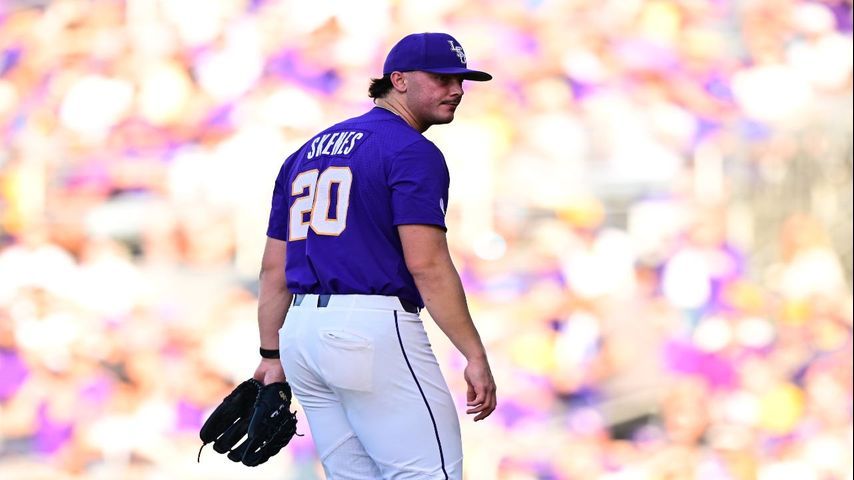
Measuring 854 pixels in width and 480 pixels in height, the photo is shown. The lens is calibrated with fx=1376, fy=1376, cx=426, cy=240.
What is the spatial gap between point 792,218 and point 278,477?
6.94 ft

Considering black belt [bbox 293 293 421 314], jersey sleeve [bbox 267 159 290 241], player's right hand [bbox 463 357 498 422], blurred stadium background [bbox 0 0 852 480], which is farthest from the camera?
blurred stadium background [bbox 0 0 852 480]

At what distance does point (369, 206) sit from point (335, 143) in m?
0.20

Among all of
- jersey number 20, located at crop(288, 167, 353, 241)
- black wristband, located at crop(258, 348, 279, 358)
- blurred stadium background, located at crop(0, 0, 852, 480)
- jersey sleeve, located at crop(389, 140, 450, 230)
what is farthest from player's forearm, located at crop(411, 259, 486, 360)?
blurred stadium background, located at crop(0, 0, 852, 480)

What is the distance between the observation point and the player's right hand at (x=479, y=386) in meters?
2.93

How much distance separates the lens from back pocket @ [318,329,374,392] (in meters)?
2.98

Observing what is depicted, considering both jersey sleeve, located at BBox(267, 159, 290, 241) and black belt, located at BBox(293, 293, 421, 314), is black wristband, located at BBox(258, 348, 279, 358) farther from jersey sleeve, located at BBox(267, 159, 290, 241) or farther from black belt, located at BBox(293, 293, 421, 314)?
black belt, located at BBox(293, 293, 421, 314)

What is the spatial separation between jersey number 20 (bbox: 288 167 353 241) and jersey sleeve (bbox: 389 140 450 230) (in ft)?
0.40

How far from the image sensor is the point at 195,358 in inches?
203

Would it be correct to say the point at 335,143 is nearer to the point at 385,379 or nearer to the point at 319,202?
the point at 319,202

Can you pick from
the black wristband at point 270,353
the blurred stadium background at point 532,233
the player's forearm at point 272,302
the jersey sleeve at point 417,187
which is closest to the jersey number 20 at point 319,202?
the jersey sleeve at point 417,187

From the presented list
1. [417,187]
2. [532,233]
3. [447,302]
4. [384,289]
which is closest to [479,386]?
[447,302]

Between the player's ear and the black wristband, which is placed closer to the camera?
the player's ear

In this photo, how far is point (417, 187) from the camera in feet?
9.75

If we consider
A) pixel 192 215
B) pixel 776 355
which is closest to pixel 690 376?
pixel 776 355
